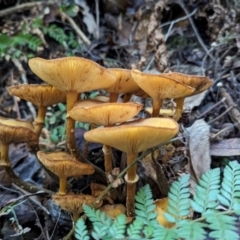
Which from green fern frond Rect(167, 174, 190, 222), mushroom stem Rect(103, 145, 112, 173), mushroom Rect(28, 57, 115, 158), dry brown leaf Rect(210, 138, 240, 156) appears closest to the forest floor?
dry brown leaf Rect(210, 138, 240, 156)

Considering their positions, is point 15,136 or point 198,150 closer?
point 15,136

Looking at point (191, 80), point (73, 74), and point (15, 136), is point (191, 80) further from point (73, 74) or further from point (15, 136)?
point (15, 136)

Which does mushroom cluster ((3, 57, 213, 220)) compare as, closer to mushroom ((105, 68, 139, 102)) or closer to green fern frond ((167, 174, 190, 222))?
mushroom ((105, 68, 139, 102))

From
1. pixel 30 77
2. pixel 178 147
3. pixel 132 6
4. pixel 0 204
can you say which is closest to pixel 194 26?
pixel 132 6

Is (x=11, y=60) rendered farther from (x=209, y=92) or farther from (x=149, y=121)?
(x=149, y=121)

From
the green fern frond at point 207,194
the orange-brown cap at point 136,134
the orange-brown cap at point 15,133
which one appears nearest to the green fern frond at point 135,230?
the green fern frond at point 207,194

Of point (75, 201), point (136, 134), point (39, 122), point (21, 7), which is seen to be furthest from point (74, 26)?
point (136, 134)
